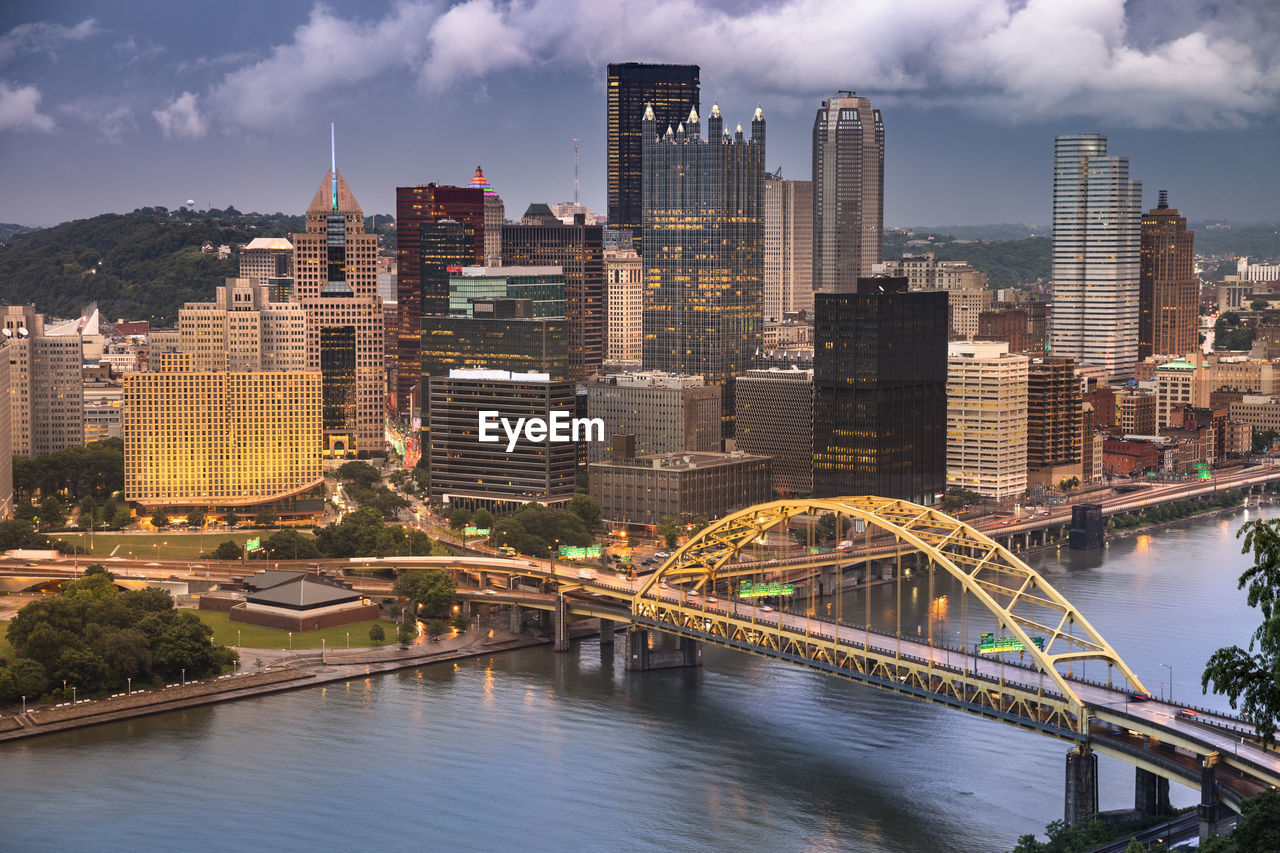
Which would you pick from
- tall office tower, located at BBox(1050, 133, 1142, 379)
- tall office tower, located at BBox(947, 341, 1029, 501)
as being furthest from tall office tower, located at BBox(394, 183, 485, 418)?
tall office tower, located at BBox(1050, 133, 1142, 379)

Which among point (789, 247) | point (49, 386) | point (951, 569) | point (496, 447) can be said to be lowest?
point (951, 569)

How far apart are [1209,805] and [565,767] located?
45.1 ft

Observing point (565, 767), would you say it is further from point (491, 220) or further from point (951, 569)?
point (491, 220)

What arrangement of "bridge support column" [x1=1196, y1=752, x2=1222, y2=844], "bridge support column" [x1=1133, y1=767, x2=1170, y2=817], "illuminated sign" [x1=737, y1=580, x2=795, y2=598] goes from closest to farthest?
"bridge support column" [x1=1196, y1=752, x2=1222, y2=844] < "bridge support column" [x1=1133, y1=767, x2=1170, y2=817] < "illuminated sign" [x1=737, y1=580, x2=795, y2=598]

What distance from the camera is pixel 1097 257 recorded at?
4852 inches

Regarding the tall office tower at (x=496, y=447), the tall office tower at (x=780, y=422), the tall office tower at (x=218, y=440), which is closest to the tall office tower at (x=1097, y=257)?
the tall office tower at (x=780, y=422)

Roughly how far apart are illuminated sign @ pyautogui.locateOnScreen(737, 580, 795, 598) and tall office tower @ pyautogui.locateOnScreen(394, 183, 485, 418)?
163ft

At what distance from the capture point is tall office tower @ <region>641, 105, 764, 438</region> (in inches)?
3649

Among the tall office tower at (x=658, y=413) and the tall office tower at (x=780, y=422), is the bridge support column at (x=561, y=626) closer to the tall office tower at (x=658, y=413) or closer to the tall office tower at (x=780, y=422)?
the tall office tower at (x=658, y=413)

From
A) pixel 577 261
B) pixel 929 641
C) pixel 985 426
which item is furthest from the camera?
pixel 577 261

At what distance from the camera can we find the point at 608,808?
124ft

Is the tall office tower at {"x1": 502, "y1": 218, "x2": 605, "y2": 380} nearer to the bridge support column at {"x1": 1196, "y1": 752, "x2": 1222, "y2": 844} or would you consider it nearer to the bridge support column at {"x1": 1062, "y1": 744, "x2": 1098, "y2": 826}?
the bridge support column at {"x1": 1062, "y1": 744, "x2": 1098, "y2": 826}

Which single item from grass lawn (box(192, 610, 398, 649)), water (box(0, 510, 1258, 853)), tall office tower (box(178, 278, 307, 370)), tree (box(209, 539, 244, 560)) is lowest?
water (box(0, 510, 1258, 853))

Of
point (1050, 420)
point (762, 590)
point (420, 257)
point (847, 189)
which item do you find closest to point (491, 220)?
point (420, 257)
